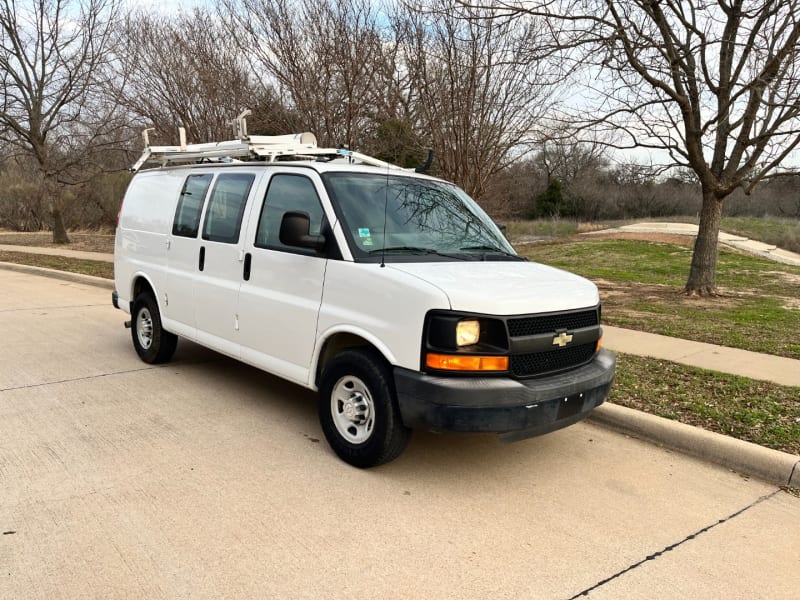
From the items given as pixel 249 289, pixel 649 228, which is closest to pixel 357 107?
pixel 249 289

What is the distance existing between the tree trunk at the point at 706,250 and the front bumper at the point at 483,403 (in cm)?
851

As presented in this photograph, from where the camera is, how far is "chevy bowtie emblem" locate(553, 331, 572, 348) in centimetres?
392

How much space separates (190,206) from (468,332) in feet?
11.1

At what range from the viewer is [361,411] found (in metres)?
4.08

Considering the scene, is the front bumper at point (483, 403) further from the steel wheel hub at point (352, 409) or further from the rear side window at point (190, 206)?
the rear side window at point (190, 206)

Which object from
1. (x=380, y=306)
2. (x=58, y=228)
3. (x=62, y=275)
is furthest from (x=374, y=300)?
(x=58, y=228)

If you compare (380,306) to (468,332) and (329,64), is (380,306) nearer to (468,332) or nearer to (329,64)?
(468,332)

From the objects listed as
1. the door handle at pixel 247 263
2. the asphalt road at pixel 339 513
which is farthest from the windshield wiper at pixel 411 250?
the asphalt road at pixel 339 513

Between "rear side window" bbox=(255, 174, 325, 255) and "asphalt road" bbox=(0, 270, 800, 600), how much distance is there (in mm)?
1454

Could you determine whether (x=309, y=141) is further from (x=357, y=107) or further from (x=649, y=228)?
(x=649, y=228)

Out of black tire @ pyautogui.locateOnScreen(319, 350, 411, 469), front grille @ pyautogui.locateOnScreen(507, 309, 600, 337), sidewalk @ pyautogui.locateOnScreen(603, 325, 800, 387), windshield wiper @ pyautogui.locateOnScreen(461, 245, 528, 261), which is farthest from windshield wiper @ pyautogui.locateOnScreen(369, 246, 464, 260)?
sidewalk @ pyautogui.locateOnScreen(603, 325, 800, 387)

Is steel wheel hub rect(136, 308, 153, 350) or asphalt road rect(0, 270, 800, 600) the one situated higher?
steel wheel hub rect(136, 308, 153, 350)

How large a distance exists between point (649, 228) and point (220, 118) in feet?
69.8

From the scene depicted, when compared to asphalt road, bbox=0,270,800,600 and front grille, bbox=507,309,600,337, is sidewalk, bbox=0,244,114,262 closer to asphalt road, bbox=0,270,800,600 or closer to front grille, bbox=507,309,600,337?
asphalt road, bbox=0,270,800,600
